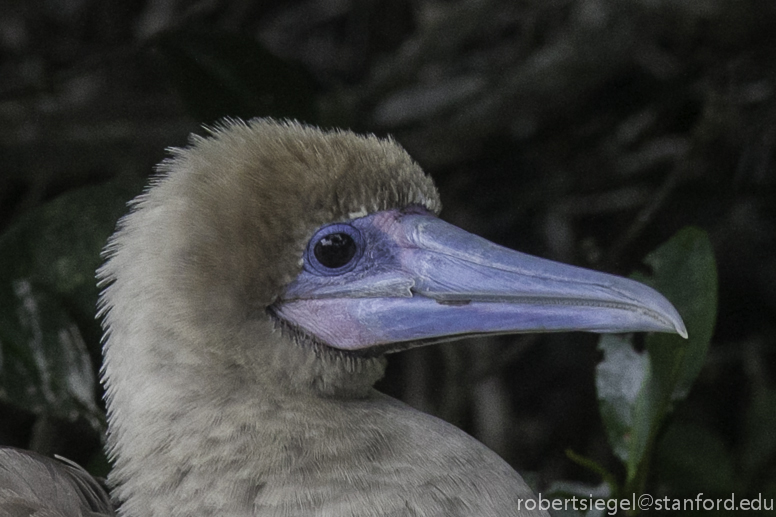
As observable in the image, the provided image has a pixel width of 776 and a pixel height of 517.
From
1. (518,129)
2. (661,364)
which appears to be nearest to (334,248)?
(661,364)

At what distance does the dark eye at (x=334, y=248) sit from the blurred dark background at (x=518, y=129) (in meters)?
0.78

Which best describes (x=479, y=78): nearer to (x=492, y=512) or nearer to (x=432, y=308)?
(x=432, y=308)

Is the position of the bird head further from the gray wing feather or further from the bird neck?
the gray wing feather

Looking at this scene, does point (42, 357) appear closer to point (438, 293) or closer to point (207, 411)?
point (207, 411)

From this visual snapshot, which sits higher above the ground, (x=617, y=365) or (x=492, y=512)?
(x=617, y=365)

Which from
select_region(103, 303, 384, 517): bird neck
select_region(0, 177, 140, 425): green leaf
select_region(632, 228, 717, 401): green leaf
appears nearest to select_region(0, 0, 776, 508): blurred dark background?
select_region(0, 177, 140, 425): green leaf

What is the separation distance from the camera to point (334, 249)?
4.46ft

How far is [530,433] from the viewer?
307cm

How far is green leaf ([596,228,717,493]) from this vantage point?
1.46m

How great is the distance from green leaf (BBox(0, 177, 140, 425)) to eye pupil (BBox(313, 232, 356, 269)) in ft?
1.87

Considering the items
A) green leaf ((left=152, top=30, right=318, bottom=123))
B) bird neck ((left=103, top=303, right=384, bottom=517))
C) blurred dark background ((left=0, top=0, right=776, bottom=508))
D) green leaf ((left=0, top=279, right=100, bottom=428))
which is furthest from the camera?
blurred dark background ((left=0, top=0, right=776, bottom=508))

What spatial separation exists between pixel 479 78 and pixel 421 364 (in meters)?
0.96

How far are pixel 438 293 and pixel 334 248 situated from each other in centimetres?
18

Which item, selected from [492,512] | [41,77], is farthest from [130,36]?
[492,512]
